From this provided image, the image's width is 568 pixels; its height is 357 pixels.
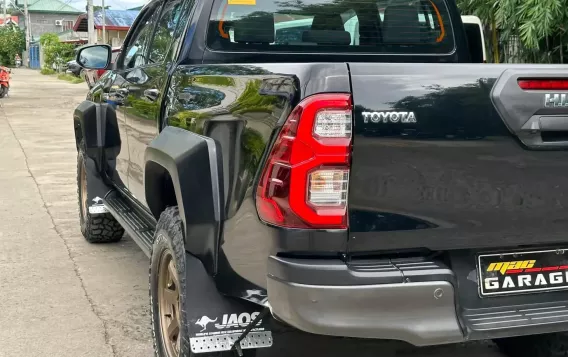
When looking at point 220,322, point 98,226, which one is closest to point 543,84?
point 220,322

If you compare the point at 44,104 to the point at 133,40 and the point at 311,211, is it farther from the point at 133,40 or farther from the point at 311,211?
the point at 311,211

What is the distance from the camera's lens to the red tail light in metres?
2.39

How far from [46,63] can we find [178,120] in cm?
5351

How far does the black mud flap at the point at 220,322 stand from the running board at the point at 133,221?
92 cm

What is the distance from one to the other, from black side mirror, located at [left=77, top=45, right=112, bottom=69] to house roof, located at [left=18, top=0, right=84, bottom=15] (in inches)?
3676

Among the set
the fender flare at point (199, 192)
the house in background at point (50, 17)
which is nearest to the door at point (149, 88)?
the fender flare at point (199, 192)

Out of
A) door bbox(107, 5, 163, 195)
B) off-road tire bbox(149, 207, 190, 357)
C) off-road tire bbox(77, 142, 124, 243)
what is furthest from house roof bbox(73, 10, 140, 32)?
off-road tire bbox(149, 207, 190, 357)

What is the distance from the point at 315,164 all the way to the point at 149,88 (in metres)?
1.79

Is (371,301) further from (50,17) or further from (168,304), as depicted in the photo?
(50,17)

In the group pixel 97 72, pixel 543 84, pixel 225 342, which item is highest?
pixel 543 84

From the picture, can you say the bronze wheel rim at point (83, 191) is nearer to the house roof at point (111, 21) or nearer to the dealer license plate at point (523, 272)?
the dealer license plate at point (523, 272)

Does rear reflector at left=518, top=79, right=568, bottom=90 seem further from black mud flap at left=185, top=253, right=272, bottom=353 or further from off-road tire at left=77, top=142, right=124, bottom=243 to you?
off-road tire at left=77, top=142, right=124, bottom=243

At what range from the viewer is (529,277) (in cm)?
267

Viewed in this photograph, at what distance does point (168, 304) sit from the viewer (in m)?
3.36
